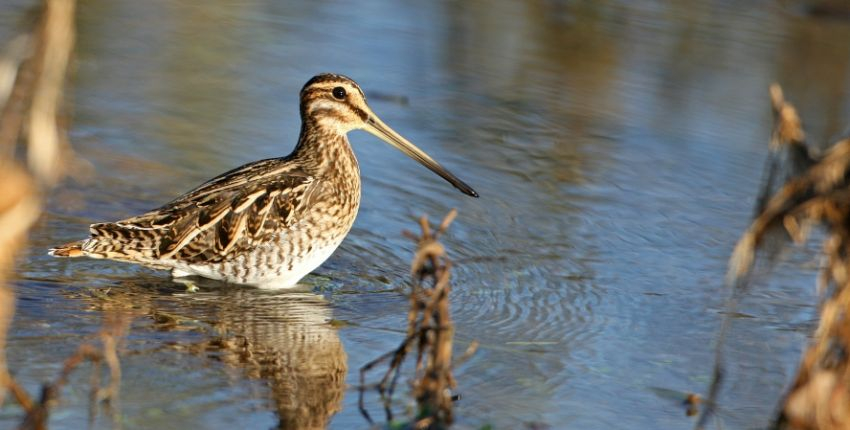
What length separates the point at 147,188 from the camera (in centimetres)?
806

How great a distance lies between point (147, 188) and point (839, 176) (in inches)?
191

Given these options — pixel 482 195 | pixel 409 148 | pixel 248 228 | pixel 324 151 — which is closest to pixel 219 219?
pixel 248 228

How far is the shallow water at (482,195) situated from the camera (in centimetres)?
561

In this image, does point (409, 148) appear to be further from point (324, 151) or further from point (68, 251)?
point (68, 251)

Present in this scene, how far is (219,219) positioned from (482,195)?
1.90 m

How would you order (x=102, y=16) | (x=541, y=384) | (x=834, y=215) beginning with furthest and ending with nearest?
1. (x=102, y=16)
2. (x=541, y=384)
3. (x=834, y=215)

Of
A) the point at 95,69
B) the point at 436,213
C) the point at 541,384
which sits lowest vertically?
the point at 541,384

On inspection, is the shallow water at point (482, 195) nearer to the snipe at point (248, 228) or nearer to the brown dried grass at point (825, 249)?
the snipe at point (248, 228)

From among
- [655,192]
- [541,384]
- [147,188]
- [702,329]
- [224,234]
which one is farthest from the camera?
[655,192]

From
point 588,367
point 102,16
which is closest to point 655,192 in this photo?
point 588,367

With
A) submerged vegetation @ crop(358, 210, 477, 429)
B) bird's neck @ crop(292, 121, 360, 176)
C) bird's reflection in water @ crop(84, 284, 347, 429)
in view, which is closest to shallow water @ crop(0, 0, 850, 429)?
bird's reflection in water @ crop(84, 284, 347, 429)

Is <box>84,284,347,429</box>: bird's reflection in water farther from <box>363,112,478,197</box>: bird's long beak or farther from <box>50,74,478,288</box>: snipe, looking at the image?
<box>363,112,478,197</box>: bird's long beak

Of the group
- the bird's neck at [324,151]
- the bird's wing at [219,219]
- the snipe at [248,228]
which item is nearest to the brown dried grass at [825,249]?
the snipe at [248,228]

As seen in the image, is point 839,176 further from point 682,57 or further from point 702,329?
point 682,57
